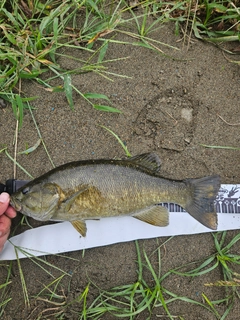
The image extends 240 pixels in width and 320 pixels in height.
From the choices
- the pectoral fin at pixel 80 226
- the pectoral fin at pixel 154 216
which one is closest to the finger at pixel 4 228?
the pectoral fin at pixel 80 226

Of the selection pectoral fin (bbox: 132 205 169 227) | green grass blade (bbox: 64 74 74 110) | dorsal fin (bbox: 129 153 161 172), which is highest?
green grass blade (bbox: 64 74 74 110)

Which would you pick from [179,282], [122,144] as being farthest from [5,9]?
[179,282]

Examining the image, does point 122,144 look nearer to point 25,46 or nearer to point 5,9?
point 25,46

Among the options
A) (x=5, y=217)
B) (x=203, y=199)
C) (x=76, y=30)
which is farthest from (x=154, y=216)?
(x=76, y=30)

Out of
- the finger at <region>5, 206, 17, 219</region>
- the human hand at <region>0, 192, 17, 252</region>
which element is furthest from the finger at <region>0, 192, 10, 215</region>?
the finger at <region>5, 206, 17, 219</region>

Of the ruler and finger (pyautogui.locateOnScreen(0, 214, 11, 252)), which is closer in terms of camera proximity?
finger (pyautogui.locateOnScreen(0, 214, 11, 252))

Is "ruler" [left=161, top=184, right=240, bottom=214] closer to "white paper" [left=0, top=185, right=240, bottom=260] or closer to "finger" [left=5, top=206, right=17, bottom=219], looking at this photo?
"white paper" [left=0, top=185, right=240, bottom=260]

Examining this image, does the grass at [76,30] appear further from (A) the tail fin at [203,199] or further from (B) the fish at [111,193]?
(A) the tail fin at [203,199]

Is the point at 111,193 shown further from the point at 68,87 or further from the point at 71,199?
the point at 68,87
